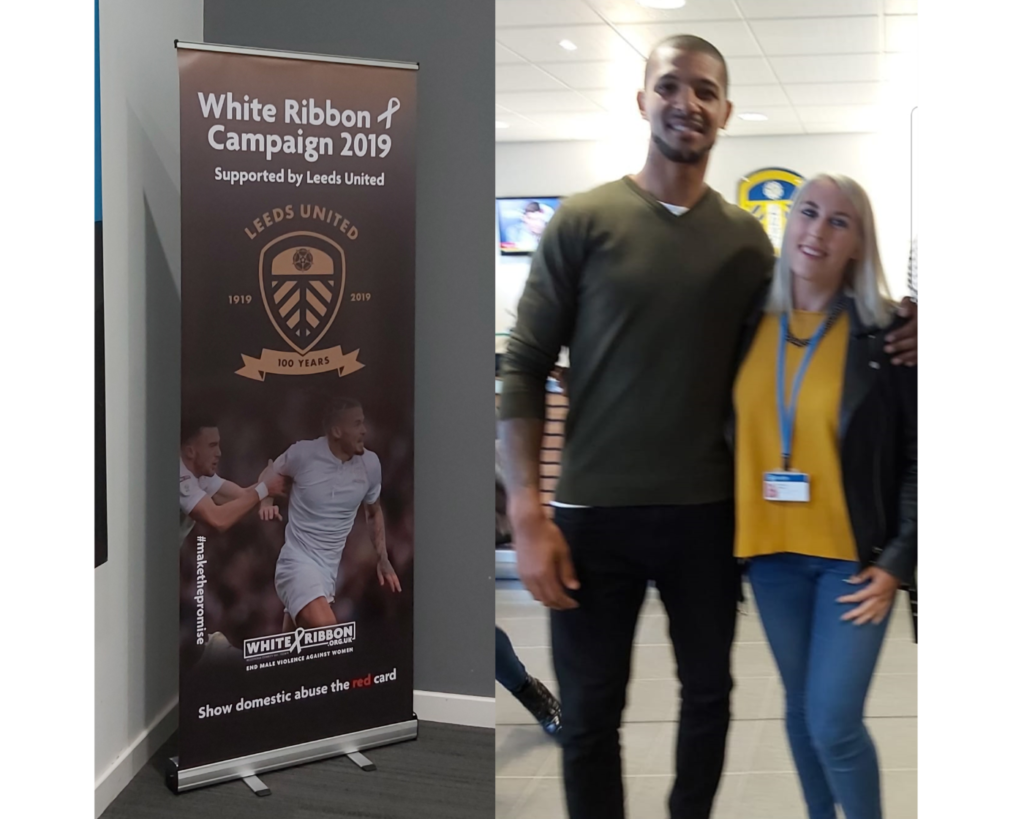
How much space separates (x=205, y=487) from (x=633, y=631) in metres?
1.64

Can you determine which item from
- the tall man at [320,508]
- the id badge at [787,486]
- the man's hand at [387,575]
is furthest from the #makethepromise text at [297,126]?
the id badge at [787,486]

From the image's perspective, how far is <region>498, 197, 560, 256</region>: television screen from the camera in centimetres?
158

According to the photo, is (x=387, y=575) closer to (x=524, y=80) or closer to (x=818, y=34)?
(x=524, y=80)

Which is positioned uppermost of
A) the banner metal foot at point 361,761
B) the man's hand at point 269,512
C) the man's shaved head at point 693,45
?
the man's shaved head at point 693,45

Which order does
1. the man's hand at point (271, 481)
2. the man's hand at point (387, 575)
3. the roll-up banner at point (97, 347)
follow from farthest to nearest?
1. the man's hand at point (387, 575)
2. the man's hand at point (271, 481)
3. the roll-up banner at point (97, 347)

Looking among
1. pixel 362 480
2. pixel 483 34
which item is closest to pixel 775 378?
pixel 362 480

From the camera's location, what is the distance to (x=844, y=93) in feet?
4.94

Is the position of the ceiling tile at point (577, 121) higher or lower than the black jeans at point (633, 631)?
higher

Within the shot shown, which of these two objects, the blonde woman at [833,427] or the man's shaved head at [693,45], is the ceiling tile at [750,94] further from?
the blonde woman at [833,427]

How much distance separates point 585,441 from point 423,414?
5.79ft

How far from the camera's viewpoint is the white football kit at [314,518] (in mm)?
2975

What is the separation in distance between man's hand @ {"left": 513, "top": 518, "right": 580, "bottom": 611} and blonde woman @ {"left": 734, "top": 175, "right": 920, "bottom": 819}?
264 mm

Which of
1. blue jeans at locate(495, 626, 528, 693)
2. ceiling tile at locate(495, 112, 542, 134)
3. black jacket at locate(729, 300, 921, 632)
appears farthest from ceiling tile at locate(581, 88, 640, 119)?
blue jeans at locate(495, 626, 528, 693)

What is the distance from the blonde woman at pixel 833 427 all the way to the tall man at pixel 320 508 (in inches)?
66.5
